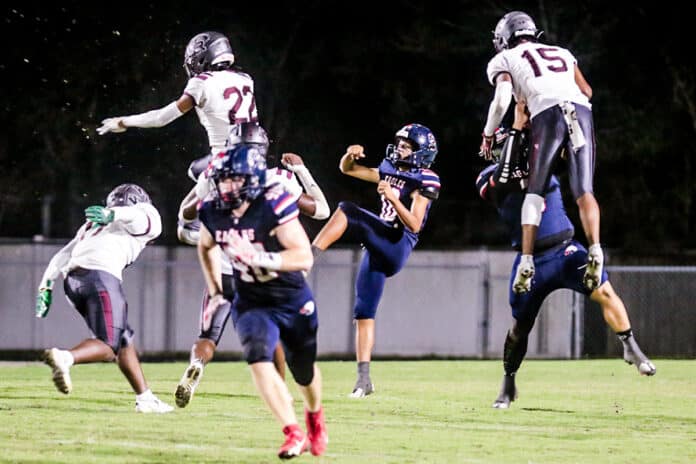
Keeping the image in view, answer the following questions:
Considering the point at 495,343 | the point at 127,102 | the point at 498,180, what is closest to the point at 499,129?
the point at 498,180

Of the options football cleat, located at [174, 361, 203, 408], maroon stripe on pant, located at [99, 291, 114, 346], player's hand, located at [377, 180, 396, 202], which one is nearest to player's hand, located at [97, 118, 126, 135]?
maroon stripe on pant, located at [99, 291, 114, 346]

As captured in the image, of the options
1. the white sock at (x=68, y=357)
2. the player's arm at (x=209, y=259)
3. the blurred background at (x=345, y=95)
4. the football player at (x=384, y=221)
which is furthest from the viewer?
the blurred background at (x=345, y=95)

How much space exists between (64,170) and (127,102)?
2.23 m

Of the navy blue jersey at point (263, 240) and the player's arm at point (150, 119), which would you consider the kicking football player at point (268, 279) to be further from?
the player's arm at point (150, 119)

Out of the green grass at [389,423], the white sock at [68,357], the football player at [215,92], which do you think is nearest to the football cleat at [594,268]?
the green grass at [389,423]

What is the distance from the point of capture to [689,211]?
25969 millimetres

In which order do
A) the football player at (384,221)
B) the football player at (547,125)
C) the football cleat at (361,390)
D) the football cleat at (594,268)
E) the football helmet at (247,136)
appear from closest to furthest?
the football helmet at (247,136) < the football cleat at (594,268) < the football player at (547,125) < the football player at (384,221) < the football cleat at (361,390)

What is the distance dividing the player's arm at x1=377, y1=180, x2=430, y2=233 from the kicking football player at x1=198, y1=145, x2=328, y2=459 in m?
3.21

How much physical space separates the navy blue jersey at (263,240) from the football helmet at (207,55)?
10.5 feet

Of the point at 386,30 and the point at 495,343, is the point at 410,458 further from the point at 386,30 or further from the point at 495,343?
the point at 386,30

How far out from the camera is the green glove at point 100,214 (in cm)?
1077

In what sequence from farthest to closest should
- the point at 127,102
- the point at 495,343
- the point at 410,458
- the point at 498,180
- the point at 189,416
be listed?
the point at 127,102 → the point at 495,343 → the point at 498,180 → the point at 189,416 → the point at 410,458

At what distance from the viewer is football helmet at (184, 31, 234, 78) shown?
37.4ft

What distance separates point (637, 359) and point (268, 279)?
3850 millimetres
